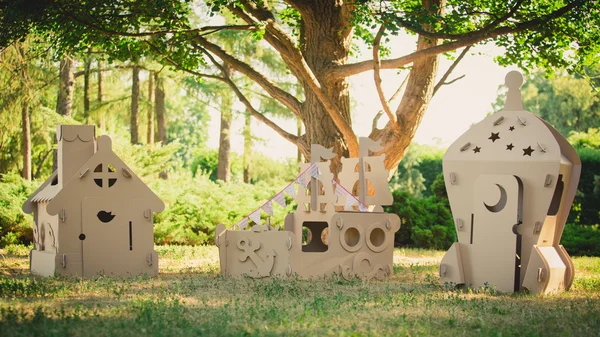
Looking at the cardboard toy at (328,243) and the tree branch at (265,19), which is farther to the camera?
the tree branch at (265,19)

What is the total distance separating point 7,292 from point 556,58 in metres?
11.0

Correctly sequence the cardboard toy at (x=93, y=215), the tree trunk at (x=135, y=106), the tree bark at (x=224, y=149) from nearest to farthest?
the cardboard toy at (x=93, y=215), the tree trunk at (x=135, y=106), the tree bark at (x=224, y=149)

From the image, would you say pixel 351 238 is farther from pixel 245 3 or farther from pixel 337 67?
pixel 245 3

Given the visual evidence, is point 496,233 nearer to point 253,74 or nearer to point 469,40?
point 469,40

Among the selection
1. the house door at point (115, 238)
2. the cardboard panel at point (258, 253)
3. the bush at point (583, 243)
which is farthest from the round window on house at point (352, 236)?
the bush at point (583, 243)

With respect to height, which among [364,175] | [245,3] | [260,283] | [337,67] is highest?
[245,3]

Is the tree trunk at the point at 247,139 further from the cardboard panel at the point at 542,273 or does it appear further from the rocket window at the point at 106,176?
the cardboard panel at the point at 542,273

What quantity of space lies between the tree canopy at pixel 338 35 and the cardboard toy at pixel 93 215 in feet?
8.84

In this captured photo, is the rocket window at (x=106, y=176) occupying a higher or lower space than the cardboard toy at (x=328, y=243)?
higher

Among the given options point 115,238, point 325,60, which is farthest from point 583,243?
point 115,238

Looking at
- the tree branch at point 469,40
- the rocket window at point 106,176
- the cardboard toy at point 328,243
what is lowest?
the cardboard toy at point 328,243

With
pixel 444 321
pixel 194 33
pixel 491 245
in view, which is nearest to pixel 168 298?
pixel 444 321

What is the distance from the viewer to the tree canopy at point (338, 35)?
12205 millimetres

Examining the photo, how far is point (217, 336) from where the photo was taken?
221 inches
